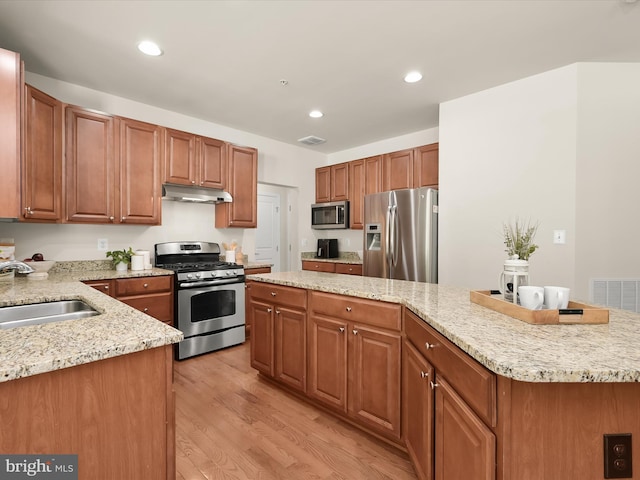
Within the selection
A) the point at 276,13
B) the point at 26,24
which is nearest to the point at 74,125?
the point at 26,24

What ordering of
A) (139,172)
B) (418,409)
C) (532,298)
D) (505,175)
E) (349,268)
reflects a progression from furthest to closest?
(349,268), (139,172), (505,175), (418,409), (532,298)

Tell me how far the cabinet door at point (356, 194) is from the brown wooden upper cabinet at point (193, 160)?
1887 millimetres

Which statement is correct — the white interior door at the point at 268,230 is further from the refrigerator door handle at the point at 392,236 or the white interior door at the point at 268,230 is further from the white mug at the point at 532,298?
the white mug at the point at 532,298

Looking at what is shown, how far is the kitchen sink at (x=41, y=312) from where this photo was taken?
1590 millimetres

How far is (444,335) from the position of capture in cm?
127

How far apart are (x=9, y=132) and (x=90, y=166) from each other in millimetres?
1022

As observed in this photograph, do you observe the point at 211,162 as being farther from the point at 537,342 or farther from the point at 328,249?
the point at 537,342

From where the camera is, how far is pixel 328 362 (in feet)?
7.16

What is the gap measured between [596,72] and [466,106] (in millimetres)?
1011

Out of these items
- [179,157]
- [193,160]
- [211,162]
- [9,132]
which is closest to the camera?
[9,132]

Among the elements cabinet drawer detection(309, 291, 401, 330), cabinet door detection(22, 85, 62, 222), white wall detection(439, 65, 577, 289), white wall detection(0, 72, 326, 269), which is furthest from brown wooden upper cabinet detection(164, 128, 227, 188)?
white wall detection(439, 65, 577, 289)

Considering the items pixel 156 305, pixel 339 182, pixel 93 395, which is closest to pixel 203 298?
pixel 156 305

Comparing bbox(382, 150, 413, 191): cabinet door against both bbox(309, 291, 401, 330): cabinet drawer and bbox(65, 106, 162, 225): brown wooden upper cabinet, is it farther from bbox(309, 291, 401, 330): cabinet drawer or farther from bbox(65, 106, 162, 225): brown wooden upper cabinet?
bbox(65, 106, 162, 225): brown wooden upper cabinet

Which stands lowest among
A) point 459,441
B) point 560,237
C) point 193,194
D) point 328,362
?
point 328,362
